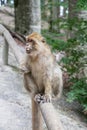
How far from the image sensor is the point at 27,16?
11.7 meters

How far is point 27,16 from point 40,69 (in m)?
7.70

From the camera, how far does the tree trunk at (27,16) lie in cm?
1089

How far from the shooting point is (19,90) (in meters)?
7.21

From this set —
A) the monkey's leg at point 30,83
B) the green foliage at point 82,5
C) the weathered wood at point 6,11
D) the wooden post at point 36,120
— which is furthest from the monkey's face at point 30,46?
the weathered wood at point 6,11

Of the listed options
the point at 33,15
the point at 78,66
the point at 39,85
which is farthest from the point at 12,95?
the point at 33,15

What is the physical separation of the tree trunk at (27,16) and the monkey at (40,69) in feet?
20.0

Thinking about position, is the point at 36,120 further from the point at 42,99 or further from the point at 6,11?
the point at 6,11

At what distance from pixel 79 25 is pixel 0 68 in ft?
7.76

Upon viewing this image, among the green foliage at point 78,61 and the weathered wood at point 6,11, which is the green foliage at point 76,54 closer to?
the green foliage at point 78,61

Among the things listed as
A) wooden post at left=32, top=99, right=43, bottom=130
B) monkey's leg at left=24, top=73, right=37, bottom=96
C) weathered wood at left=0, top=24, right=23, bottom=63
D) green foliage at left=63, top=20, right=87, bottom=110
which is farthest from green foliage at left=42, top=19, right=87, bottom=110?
wooden post at left=32, top=99, right=43, bottom=130

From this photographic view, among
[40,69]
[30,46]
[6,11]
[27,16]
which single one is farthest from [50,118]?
[6,11]

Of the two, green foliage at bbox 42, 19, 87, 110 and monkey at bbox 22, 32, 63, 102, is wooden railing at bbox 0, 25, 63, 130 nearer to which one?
monkey at bbox 22, 32, 63, 102

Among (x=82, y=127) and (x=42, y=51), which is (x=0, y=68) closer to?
(x=82, y=127)

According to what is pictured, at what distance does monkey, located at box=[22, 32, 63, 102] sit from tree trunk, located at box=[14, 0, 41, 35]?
6.10 metres
